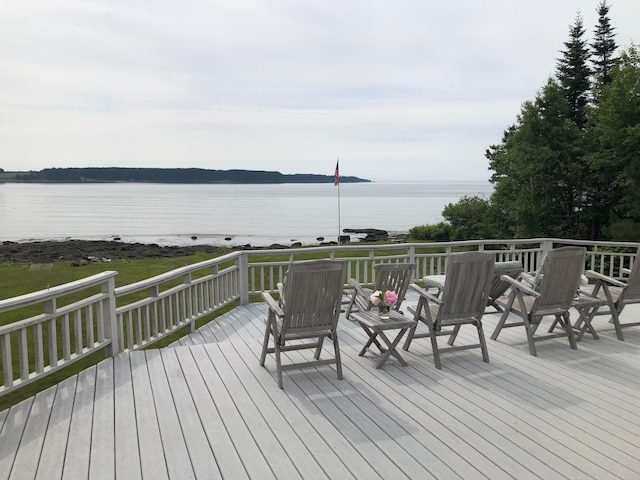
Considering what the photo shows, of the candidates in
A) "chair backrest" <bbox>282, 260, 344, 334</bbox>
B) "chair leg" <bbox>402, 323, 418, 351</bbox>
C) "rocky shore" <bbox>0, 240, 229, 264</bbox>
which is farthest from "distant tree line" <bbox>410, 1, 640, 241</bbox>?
"chair backrest" <bbox>282, 260, 344, 334</bbox>

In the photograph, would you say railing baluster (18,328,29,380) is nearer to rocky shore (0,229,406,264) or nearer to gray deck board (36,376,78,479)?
gray deck board (36,376,78,479)

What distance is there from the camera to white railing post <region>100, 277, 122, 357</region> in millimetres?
4613

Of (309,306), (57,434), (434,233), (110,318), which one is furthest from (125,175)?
(57,434)

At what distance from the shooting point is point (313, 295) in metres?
4.17

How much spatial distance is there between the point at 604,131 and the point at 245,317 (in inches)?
763

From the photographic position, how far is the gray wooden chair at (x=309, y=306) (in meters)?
4.05

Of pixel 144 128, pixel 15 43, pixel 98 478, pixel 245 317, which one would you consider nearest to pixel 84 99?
pixel 15 43

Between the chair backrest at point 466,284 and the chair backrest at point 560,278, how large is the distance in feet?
2.20

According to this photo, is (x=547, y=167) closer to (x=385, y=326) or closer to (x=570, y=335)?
(x=570, y=335)

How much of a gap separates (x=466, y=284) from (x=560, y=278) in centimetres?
110

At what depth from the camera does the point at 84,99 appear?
2400cm

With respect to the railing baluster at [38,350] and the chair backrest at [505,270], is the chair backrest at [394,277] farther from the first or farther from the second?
the railing baluster at [38,350]

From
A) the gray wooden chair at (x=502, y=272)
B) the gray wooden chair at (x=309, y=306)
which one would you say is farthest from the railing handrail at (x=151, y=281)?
the gray wooden chair at (x=502, y=272)

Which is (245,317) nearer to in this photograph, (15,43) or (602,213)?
(15,43)
